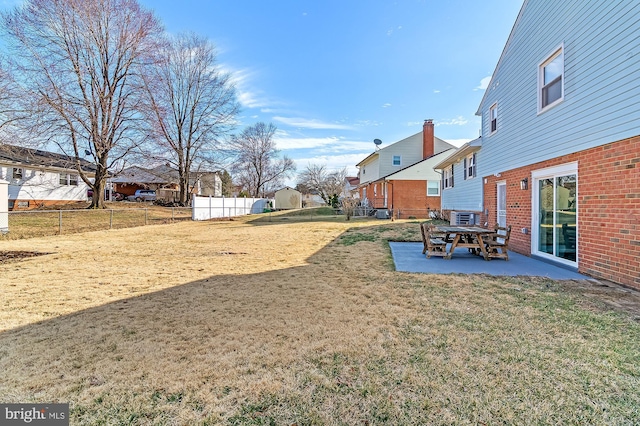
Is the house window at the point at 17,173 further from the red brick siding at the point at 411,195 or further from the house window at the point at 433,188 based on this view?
the house window at the point at 433,188

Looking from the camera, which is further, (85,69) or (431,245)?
(85,69)

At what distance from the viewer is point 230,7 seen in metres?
12.7

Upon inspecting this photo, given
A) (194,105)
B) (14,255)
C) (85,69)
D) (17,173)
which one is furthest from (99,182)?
(14,255)

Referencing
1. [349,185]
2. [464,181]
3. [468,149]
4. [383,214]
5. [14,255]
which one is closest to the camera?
[14,255]

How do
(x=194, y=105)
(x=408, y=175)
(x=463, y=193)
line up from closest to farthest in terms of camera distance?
(x=463, y=193) → (x=408, y=175) → (x=194, y=105)

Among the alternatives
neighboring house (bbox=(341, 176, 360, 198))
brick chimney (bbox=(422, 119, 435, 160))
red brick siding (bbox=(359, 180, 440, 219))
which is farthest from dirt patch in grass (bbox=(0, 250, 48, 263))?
neighboring house (bbox=(341, 176, 360, 198))

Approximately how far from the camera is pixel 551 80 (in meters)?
7.35

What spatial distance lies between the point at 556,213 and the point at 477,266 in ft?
7.48

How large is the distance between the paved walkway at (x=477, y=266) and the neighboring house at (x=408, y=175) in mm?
13894

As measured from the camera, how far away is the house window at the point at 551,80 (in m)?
6.92

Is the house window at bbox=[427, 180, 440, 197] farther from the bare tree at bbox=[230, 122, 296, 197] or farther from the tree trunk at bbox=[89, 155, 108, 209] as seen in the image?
the bare tree at bbox=[230, 122, 296, 197]

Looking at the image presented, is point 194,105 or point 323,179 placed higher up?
point 194,105

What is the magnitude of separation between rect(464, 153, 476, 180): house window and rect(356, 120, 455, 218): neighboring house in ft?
24.8

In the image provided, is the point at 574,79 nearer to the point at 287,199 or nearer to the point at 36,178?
the point at 36,178
